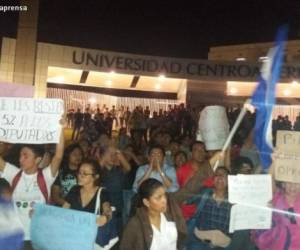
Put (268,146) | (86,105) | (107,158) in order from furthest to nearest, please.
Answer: (86,105) → (107,158) → (268,146)

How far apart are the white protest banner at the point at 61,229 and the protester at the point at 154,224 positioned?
0.53 meters

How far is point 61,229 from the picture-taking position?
4254mm

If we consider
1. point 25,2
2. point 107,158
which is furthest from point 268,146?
point 25,2

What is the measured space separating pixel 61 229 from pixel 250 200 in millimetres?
1687

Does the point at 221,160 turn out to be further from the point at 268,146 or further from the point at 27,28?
the point at 27,28

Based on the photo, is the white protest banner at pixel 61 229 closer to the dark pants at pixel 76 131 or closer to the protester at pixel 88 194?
the protester at pixel 88 194

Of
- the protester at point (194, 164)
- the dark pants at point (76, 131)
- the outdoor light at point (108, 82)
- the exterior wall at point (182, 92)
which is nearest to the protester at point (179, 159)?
the protester at point (194, 164)

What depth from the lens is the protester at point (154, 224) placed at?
370 centimetres

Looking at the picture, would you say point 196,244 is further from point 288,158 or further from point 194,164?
point 194,164

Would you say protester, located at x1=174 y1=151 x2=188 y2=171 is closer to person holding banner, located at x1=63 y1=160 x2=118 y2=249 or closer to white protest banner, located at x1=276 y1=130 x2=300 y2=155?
white protest banner, located at x1=276 y1=130 x2=300 y2=155

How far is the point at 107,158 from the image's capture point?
20.7 ft

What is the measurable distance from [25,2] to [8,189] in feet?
35.2

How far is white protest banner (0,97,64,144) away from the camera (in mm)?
4773

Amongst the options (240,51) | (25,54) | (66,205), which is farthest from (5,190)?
(240,51)
